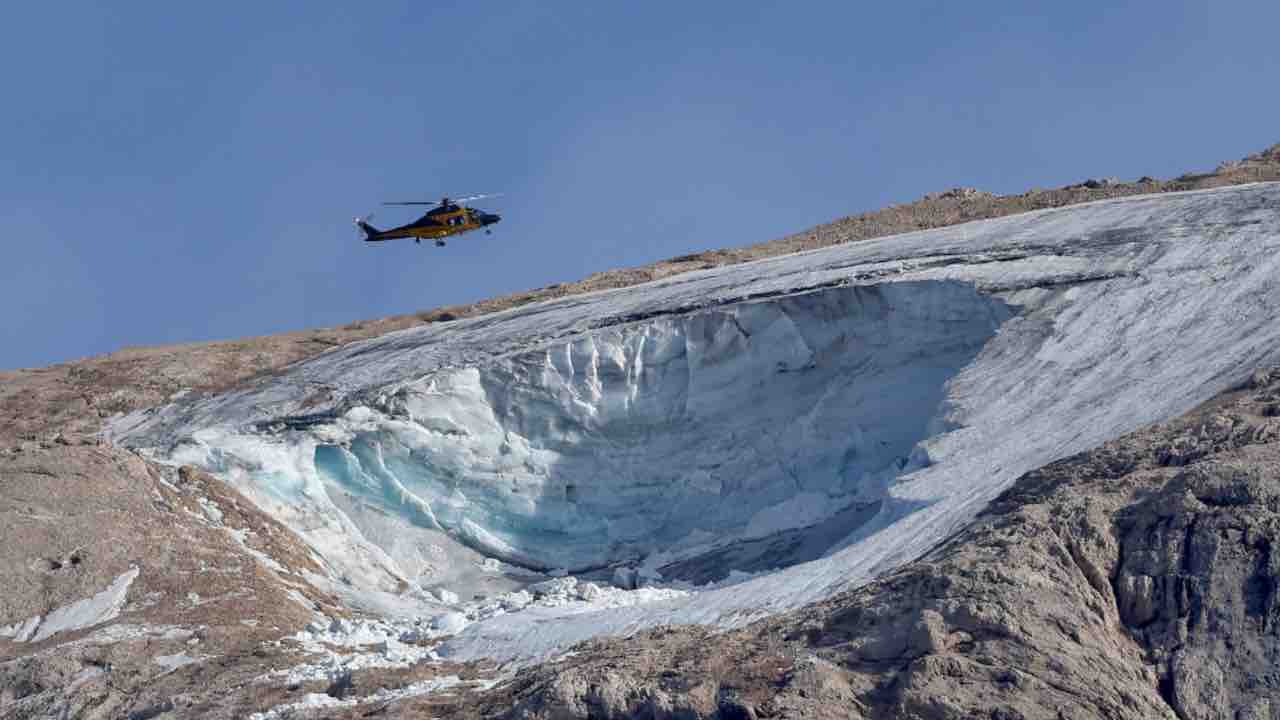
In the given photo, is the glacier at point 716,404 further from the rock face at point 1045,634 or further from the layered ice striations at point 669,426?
the rock face at point 1045,634

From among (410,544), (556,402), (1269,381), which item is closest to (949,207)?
(556,402)

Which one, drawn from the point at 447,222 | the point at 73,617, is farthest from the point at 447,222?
the point at 73,617

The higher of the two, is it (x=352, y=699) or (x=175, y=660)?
(x=175, y=660)

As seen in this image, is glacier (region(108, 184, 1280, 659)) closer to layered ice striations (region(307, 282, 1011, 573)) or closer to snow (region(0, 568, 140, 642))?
layered ice striations (region(307, 282, 1011, 573))

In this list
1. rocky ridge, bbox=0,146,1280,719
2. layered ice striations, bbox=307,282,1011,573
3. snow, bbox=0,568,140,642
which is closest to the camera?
rocky ridge, bbox=0,146,1280,719

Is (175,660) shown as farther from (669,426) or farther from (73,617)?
(669,426)

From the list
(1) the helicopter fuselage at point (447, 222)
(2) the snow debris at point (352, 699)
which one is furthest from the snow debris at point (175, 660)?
(1) the helicopter fuselage at point (447, 222)

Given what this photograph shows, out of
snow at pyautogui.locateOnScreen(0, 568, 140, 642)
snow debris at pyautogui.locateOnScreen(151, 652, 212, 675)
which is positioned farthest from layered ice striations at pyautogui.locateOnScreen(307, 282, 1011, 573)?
snow debris at pyautogui.locateOnScreen(151, 652, 212, 675)
